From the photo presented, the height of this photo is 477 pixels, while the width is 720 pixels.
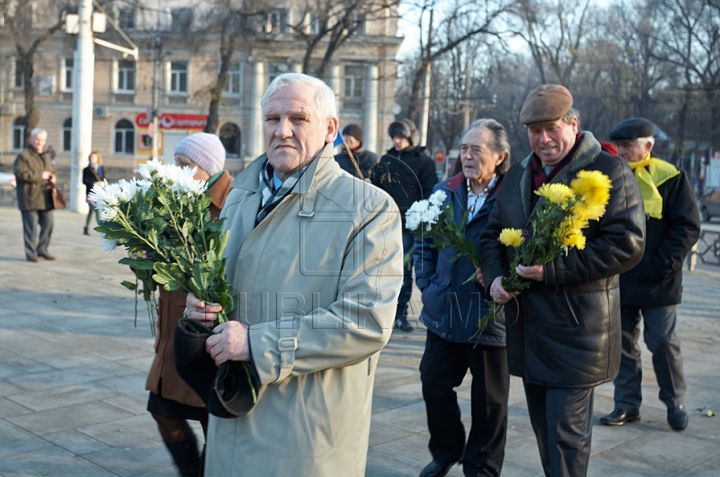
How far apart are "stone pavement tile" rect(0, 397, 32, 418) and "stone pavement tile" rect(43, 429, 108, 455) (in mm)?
515

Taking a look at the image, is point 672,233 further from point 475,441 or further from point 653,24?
point 653,24

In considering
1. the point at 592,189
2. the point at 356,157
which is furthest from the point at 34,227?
the point at 592,189

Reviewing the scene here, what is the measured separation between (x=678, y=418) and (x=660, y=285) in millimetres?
907

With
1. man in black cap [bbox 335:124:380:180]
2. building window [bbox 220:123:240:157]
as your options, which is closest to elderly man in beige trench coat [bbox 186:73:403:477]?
man in black cap [bbox 335:124:380:180]

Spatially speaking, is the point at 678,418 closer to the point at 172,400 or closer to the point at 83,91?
the point at 172,400

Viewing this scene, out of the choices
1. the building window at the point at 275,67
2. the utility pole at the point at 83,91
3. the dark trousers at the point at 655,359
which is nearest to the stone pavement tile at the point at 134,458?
the dark trousers at the point at 655,359

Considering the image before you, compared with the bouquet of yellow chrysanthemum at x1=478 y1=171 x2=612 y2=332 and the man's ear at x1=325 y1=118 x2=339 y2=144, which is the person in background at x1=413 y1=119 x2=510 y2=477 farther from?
the man's ear at x1=325 y1=118 x2=339 y2=144

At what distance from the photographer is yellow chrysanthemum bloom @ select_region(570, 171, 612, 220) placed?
3609 millimetres

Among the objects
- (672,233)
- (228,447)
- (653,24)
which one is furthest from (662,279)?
(653,24)

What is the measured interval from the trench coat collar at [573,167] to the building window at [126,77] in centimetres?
5317

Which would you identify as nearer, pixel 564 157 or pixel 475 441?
pixel 564 157

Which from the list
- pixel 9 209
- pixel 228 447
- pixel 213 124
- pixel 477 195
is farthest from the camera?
pixel 213 124

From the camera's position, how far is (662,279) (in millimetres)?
5539

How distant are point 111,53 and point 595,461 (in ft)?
172
